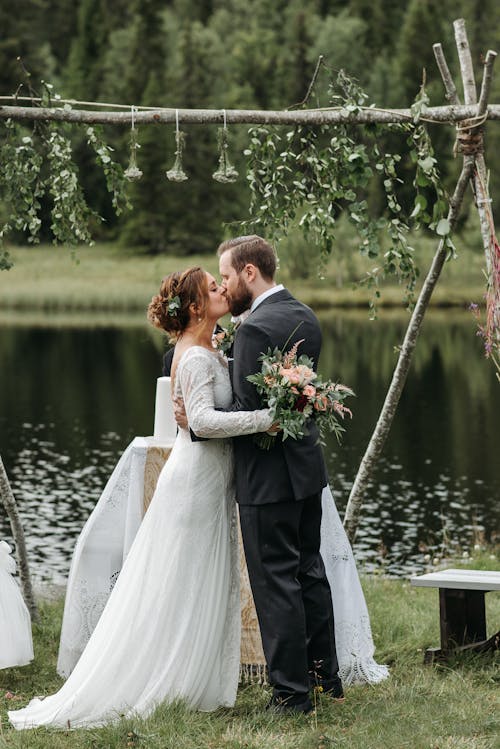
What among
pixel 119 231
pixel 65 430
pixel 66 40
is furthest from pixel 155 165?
pixel 65 430

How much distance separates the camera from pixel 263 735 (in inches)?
185

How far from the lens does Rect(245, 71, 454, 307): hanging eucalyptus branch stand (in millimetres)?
5961

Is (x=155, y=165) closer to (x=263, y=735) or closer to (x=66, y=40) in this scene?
(x=66, y=40)

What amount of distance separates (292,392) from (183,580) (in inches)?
40.3

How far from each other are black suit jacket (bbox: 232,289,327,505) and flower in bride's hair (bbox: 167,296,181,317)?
0.33 metres

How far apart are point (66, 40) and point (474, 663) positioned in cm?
9180

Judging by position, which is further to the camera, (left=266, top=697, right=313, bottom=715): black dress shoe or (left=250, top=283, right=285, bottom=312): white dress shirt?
(left=250, top=283, right=285, bottom=312): white dress shirt

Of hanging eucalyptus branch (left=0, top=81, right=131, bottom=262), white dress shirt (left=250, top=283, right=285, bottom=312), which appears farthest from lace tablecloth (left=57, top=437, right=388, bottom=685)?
hanging eucalyptus branch (left=0, top=81, right=131, bottom=262)

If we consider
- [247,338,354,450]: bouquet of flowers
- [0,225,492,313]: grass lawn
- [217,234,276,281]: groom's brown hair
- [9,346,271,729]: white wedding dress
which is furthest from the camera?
[0,225,492,313]: grass lawn

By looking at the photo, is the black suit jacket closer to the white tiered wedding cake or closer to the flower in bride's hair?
the flower in bride's hair

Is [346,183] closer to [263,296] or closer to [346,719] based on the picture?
[263,296]

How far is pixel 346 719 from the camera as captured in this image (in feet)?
16.6

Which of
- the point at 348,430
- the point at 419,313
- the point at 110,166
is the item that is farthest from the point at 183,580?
the point at 348,430

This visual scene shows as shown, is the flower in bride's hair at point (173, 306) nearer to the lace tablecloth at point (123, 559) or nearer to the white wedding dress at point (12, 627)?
the lace tablecloth at point (123, 559)
